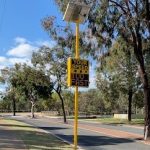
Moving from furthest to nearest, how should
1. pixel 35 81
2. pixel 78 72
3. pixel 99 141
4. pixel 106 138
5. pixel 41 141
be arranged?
pixel 35 81 < pixel 106 138 < pixel 99 141 < pixel 41 141 < pixel 78 72

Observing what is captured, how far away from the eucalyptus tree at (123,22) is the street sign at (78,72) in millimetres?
13838

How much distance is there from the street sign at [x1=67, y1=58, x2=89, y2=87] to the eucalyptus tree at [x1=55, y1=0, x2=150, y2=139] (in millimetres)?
13838

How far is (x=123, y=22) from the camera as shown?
28.9 metres

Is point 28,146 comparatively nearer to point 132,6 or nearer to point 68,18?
point 68,18

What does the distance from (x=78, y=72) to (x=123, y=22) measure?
49.7 ft

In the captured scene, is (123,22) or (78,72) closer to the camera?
(78,72)

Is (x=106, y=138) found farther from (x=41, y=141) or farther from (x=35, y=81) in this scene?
(x=35, y=81)

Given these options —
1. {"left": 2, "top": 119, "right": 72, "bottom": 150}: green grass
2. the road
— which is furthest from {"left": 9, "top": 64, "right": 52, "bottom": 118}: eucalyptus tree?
{"left": 2, "top": 119, "right": 72, "bottom": 150}: green grass

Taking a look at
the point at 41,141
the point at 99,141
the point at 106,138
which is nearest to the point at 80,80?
the point at 41,141

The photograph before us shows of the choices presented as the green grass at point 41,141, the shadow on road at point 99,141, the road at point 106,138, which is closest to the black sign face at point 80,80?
the green grass at point 41,141

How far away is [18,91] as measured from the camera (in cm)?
7556

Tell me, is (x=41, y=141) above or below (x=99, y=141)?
above

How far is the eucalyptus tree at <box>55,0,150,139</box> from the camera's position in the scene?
1108 inches

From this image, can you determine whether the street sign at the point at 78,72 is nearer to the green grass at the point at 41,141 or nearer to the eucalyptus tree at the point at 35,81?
the green grass at the point at 41,141
